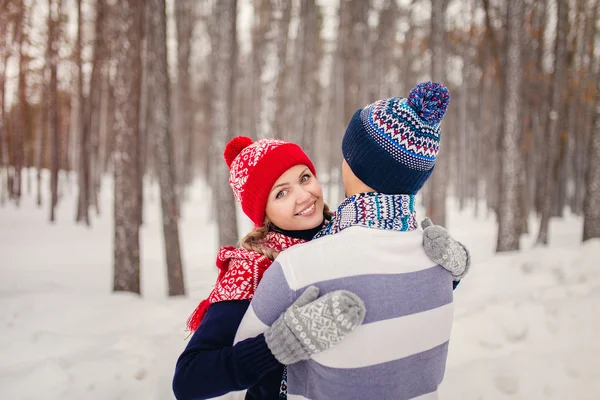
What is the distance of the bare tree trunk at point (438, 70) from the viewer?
7.81 meters

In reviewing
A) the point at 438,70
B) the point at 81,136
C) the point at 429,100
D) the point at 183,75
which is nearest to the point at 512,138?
the point at 438,70

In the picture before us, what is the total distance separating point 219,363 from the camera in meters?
1.22

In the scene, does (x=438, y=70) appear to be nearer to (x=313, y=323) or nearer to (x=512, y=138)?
(x=512, y=138)

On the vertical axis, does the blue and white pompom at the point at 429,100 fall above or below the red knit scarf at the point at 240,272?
above

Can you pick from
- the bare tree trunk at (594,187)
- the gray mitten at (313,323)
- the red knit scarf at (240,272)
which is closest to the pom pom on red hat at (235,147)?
the red knit scarf at (240,272)

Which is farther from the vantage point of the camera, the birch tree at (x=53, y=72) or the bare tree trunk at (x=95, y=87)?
the birch tree at (x=53, y=72)

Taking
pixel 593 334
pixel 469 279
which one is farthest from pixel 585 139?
pixel 593 334

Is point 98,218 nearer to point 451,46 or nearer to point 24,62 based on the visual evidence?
point 24,62

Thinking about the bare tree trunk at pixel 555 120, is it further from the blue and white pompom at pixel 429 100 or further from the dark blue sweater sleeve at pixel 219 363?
the dark blue sweater sleeve at pixel 219 363

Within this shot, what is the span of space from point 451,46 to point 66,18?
1449 cm

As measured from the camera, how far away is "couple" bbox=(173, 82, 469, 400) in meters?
1.19

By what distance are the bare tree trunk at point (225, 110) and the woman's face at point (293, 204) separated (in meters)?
4.81

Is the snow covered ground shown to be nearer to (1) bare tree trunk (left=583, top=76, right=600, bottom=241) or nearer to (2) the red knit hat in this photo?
(1) bare tree trunk (left=583, top=76, right=600, bottom=241)

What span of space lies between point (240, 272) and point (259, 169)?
0.43 meters
